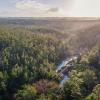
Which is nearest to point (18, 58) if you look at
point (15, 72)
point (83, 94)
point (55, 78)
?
point (15, 72)

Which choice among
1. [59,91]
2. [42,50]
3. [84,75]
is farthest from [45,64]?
[59,91]

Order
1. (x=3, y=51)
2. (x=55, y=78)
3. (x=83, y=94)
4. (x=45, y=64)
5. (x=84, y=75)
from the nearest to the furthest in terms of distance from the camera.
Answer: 1. (x=83, y=94)
2. (x=84, y=75)
3. (x=55, y=78)
4. (x=45, y=64)
5. (x=3, y=51)

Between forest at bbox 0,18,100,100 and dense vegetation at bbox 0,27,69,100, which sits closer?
forest at bbox 0,18,100,100

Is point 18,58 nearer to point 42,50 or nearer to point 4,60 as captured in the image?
point 4,60

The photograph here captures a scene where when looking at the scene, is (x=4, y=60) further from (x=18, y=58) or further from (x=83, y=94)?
(x=83, y=94)

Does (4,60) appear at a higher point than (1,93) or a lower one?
higher

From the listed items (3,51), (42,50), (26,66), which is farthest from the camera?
(42,50)

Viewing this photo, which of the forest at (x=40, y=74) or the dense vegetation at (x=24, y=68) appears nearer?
the forest at (x=40, y=74)

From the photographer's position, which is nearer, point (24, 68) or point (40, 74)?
point (40, 74)

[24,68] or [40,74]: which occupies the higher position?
[24,68]

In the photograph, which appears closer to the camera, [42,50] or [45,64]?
[45,64]
